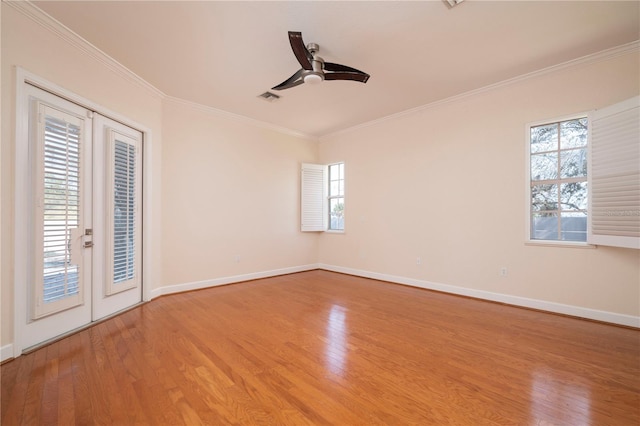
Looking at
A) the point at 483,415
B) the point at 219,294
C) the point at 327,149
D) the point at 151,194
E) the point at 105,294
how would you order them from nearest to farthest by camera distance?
the point at 483,415, the point at 105,294, the point at 151,194, the point at 219,294, the point at 327,149

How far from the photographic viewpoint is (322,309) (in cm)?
363

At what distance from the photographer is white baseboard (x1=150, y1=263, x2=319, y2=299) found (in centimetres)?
421

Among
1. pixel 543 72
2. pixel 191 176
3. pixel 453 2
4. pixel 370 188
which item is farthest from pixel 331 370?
pixel 543 72

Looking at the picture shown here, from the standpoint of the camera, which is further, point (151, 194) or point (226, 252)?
point (226, 252)

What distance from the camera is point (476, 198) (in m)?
4.12

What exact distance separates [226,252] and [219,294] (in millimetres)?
866

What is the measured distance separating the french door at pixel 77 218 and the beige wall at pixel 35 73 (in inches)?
6.3

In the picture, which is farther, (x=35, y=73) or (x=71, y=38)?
(x=71, y=38)

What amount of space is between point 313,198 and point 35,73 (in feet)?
15.0

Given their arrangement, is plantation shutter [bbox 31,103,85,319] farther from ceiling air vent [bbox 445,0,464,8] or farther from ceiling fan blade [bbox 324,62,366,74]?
ceiling air vent [bbox 445,0,464,8]

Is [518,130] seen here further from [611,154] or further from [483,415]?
[483,415]

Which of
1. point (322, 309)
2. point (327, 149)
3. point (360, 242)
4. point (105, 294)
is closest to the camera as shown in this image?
point (105, 294)

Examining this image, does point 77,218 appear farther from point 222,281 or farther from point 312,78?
point 312,78

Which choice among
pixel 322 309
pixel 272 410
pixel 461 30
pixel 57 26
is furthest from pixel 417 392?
pixel 57 26
